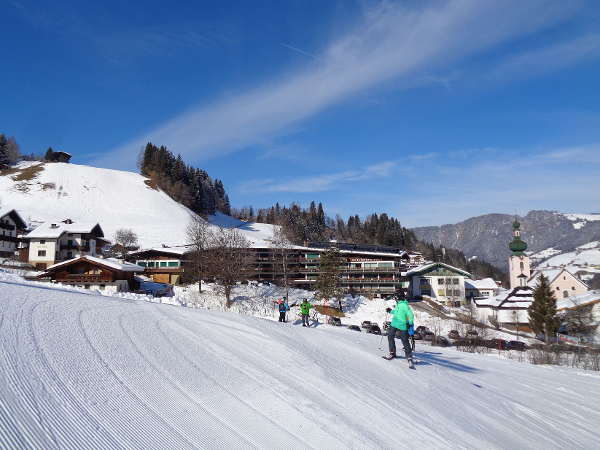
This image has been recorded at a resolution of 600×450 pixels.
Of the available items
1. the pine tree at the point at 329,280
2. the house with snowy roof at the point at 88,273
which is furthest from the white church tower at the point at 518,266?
the house with snowy roof at the point at 88,273

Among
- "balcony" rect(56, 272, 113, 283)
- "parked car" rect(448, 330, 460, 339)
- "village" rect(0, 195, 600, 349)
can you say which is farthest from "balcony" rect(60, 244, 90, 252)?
"parked car" rect(448, 330, 460, 339)

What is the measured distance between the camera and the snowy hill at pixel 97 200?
85312 millimetres

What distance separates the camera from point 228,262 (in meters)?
44.2

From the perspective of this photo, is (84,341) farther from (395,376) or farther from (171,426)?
(395,376)

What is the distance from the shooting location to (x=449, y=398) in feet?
26.9

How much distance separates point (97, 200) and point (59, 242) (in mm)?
53051

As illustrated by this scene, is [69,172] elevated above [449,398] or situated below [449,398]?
above

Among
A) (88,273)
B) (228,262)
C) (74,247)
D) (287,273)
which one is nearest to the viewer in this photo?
(88,273)

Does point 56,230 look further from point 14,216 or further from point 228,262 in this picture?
point 228,262

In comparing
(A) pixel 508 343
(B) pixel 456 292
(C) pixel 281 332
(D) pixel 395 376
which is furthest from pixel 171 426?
(B) pixel 456 292

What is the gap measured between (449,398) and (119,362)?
21.0ft

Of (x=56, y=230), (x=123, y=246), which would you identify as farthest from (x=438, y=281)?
(x=56, y=230)

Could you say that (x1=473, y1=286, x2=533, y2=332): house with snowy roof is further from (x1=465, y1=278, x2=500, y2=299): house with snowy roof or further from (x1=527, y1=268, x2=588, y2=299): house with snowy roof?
(x1=465, y1=278, x2=500, y2=299): house with snowy roof

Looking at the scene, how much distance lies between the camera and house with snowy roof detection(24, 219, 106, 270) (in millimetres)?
53250
